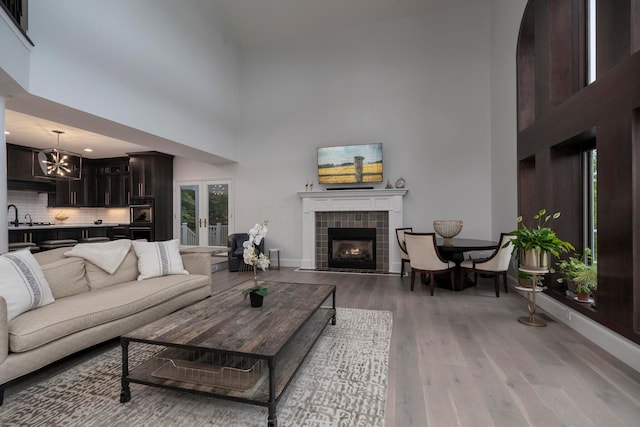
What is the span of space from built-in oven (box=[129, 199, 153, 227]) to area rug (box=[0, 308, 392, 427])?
19.2ft

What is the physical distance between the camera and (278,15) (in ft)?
20.3

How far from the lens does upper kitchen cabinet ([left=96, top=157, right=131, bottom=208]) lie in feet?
27.1

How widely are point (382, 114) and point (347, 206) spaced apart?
2066 millimetres

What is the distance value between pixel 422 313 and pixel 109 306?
3.12 m

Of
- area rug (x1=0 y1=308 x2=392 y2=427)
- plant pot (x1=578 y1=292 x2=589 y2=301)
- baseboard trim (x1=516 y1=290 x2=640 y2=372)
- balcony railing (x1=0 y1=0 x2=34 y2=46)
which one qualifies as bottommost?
area rug (x1=0 y1=308 x2=392 y2=427)

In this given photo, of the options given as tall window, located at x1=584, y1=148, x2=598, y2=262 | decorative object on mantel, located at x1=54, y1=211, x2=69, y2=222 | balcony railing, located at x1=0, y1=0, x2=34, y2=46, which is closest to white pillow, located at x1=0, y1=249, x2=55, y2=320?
balcony railing, located at x1=0, y1=0, x2=34, y2=46

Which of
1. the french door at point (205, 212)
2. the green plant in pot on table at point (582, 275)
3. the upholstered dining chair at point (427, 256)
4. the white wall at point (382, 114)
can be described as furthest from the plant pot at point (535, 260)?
the french door at point (205, 212)

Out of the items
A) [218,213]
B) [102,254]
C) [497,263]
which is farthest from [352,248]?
[102,254]

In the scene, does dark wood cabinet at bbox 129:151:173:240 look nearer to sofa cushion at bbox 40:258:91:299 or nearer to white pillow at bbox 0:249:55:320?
sofa cushion at bbox 40:258:91:299

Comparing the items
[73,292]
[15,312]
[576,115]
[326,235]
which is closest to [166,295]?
[73,292]

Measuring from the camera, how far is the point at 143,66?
438cm

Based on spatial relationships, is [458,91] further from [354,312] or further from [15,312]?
[15,312]

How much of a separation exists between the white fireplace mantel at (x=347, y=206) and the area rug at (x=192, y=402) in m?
3.73

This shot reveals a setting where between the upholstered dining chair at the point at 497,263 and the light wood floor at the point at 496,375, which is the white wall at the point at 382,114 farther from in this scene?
the light wood floor at the point at 496,375
